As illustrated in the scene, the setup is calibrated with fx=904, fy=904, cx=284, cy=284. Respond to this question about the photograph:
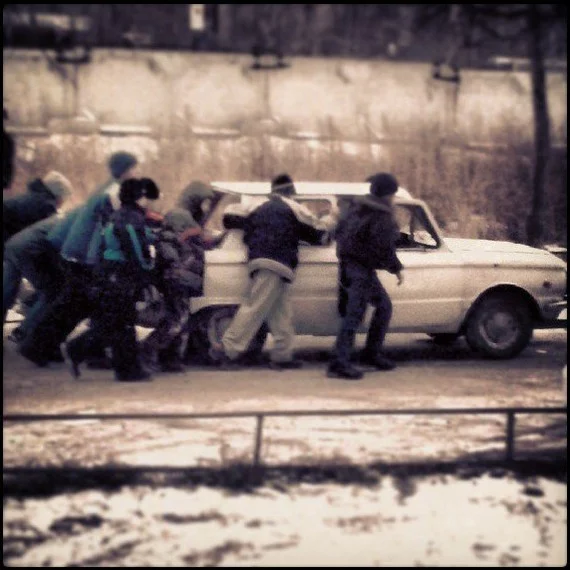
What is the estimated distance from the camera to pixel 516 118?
19.9ft

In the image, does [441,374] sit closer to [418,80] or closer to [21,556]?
[418,80]

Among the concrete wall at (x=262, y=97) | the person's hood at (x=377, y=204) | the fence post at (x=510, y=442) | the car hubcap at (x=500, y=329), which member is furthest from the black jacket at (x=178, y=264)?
the fence post at (x=510, y=442)

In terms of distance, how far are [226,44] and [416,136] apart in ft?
6.77

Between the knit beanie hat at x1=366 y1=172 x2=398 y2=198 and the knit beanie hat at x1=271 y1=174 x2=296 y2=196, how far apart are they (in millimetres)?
574

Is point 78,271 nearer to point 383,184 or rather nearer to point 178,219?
point 178,219

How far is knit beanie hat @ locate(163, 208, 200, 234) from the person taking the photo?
6465mm

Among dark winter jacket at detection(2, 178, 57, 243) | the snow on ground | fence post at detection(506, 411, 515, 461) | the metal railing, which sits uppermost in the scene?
dark winter jacket at detection(2, 178, 57, 243)

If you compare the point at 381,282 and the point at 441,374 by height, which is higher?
the point at 381,282

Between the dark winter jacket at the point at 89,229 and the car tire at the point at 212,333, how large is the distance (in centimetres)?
99

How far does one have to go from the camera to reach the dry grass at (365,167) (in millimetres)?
5840

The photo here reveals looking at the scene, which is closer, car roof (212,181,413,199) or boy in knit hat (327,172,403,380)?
boy in knit hat (327,172,403,380)

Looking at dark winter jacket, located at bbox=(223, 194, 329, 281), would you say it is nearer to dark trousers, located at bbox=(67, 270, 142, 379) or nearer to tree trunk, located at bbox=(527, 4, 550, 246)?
dark trousers, located at bbox=(67, 270, 142, 379)

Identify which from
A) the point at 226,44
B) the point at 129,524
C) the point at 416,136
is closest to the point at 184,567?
the point at 129,524

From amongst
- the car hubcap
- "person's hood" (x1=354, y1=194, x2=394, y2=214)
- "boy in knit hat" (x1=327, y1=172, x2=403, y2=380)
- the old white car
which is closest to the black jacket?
the old white car
